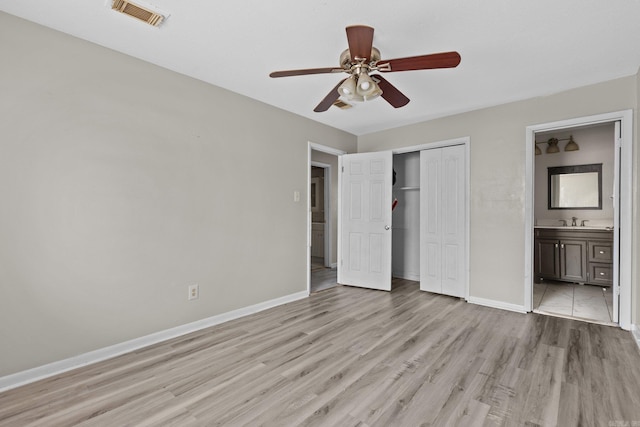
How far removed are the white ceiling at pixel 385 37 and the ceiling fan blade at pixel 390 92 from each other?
281 millimetres

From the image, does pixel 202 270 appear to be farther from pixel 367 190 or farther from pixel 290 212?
pixel 367 190

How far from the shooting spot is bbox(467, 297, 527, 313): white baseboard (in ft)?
11.4

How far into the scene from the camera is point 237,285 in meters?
3.33

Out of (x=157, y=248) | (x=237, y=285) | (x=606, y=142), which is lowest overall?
(x=237, y=285)

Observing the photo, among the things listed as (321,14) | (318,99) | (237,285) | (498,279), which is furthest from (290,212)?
(498,279)

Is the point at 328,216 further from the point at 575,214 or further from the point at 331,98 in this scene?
the point at 575,214

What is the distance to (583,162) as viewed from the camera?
479 cm

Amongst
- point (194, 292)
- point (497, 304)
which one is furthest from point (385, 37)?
point (497, 304)

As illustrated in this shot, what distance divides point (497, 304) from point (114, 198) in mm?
4239

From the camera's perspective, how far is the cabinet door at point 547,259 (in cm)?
477

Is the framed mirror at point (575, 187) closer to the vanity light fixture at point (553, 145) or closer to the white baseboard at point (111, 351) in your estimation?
the vanity light fixture at point (553, 145)

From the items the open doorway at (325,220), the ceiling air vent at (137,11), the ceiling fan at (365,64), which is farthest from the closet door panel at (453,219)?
the ceiling air vent at (137,11)

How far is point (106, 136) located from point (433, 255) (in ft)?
13.3

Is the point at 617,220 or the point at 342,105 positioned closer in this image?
the point at 617,220
